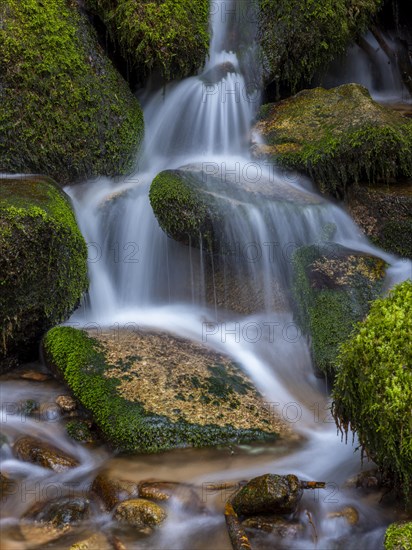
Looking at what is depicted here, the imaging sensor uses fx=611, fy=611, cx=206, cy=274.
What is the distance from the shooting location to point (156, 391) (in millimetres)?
4973

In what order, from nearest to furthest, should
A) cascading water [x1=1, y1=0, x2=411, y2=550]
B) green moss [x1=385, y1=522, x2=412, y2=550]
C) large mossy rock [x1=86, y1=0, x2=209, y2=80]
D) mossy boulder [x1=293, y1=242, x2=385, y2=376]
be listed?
1. green moss [x1=385, y1=522, x2=412, y2=550]
2. cascading water [x1=1, y1=0, x2=411, y2=550]
3. mossy boulder [x1=293, y1=242, x2=385, y2=376]
4. large mossy rock [x1=86, y1=0, x2=209, y2=80]

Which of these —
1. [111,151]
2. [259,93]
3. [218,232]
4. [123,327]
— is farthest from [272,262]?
[259,93]

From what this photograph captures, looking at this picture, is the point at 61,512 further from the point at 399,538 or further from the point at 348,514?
the point at 399,538

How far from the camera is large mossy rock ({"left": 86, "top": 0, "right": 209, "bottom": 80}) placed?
8367mm

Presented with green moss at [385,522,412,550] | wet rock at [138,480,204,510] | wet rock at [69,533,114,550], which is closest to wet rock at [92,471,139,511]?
wet rock at [138,480,204,510]

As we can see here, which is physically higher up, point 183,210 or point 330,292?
point 183,210

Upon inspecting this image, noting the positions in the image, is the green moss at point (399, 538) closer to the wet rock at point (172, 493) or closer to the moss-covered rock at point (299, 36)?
the wet rock at point (172, 493)

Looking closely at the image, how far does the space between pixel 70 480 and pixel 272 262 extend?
11.5 ft

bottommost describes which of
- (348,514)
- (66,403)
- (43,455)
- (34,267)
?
(348,514)

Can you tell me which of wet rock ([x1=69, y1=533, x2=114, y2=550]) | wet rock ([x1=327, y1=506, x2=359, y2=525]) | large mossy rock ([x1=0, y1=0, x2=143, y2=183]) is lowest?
wet rock ([x1=327, y1=506, x2=359, y2=525])

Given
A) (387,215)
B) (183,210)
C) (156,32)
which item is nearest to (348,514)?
(183,210)

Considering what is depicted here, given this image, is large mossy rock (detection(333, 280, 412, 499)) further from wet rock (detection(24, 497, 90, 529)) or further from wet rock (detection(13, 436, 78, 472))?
wet rock (detection(13, 436, 78, 472))

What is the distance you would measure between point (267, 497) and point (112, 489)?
1.06 metres

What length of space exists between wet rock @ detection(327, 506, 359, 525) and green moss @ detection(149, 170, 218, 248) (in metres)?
3.54
